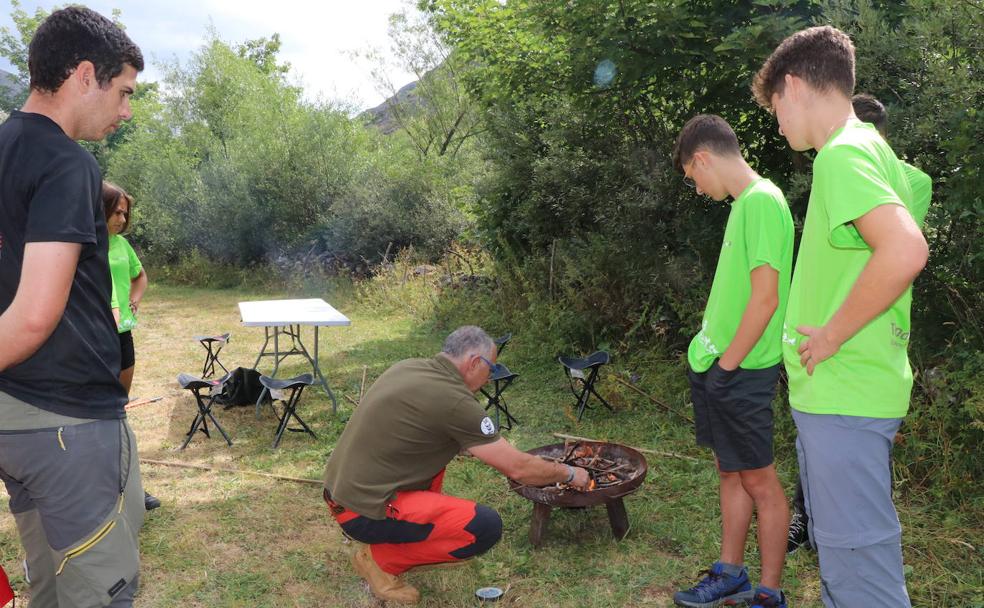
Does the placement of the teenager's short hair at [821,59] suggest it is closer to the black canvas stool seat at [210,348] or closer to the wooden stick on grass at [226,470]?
the wooden stick on grass at [226,470]

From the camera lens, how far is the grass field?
147 inches

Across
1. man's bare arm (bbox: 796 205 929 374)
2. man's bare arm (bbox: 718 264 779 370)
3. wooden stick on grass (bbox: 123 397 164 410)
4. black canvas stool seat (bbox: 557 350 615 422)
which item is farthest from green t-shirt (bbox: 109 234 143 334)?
man's bare arm (bbox: 796 205 929 374)

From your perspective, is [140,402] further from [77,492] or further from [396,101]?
[396,101]

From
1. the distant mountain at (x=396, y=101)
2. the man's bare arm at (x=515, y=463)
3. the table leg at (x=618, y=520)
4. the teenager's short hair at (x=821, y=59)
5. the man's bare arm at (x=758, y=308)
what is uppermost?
the distant mountain at (x=396, y=101)

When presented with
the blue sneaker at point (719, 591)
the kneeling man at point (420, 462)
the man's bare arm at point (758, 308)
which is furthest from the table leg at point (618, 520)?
the man's bare arm at point (758, 308)

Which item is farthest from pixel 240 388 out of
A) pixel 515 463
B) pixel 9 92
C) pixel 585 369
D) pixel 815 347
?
pixel 9 92

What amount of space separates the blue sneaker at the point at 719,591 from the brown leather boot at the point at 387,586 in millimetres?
1366

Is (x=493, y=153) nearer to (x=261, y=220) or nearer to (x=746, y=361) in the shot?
(x=746, y=361)

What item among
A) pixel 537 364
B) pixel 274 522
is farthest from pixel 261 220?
pixel 274 522

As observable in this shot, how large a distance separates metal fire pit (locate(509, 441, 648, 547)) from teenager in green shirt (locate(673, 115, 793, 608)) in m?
0.69

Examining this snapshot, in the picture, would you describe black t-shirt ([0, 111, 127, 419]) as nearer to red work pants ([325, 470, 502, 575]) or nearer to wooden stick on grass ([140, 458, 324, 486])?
red work pants ([325, 470, 502, 575])

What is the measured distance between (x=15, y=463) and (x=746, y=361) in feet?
8.74

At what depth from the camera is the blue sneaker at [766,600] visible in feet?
10.5

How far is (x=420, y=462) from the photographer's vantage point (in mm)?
3596
